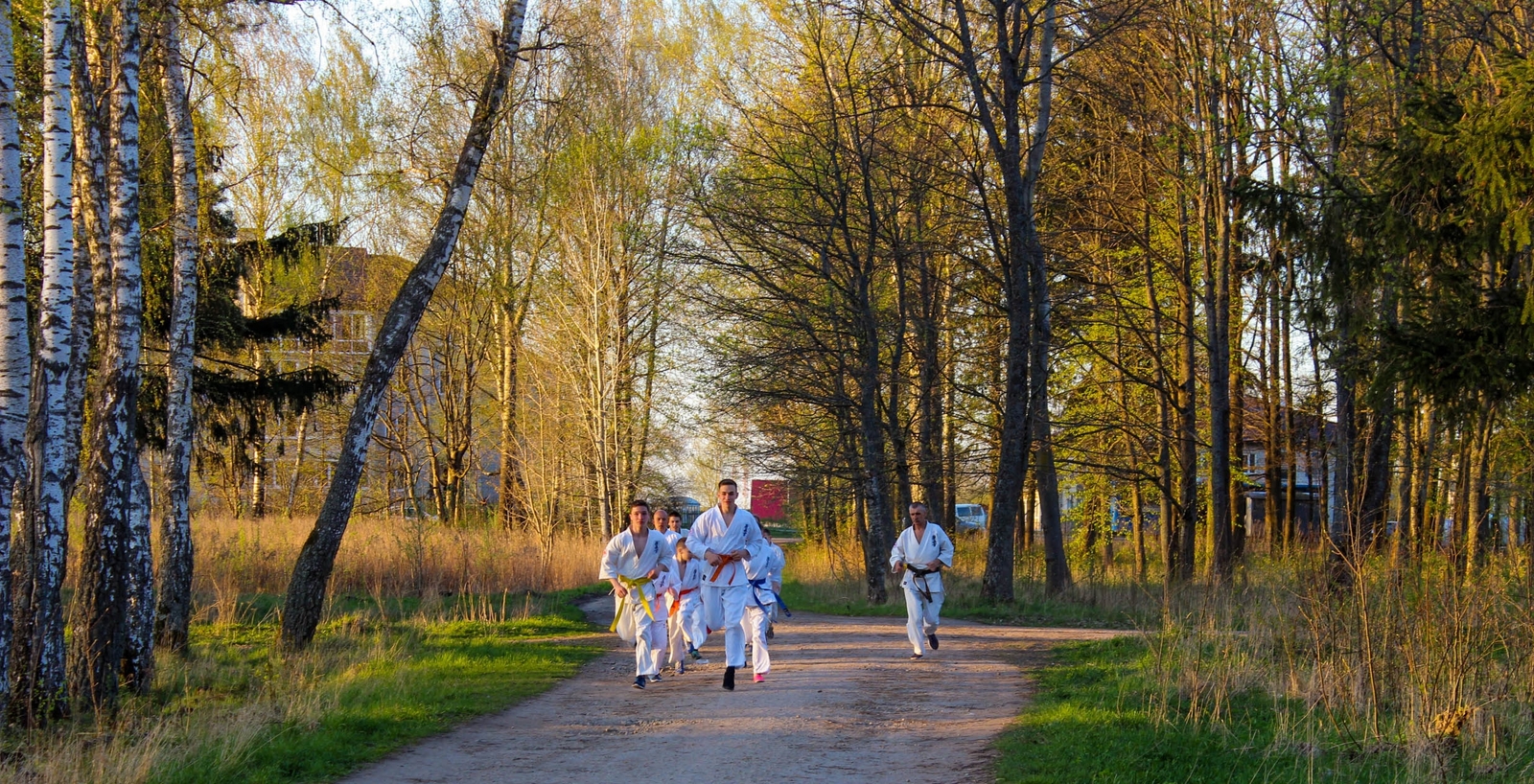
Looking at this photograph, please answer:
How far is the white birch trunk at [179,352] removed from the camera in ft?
46.3

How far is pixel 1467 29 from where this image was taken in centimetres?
1705

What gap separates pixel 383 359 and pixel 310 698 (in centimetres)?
539

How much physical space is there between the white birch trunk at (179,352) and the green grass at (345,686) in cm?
77

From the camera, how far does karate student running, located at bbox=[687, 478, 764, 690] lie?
43.3ft

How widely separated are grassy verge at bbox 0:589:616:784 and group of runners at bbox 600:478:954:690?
4.08 feet

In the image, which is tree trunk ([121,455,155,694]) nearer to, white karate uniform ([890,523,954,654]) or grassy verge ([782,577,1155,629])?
white karate uniform ([890,523,954,654])

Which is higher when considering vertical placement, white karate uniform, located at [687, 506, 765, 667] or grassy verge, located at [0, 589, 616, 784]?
white karate uniform, located at [687, 506, 765, 667]

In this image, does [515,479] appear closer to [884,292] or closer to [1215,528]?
[884,292]

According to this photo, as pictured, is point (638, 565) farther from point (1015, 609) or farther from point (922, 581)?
point (1015, 609)

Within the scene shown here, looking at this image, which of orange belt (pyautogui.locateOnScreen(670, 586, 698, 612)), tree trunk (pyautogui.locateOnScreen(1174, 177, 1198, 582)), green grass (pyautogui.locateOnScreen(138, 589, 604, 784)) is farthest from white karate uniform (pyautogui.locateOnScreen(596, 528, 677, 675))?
tree trunk (pyautogui.locateOnScreen(1174, 177, 1198, 582))

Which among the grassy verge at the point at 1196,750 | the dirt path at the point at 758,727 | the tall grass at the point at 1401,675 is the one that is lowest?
the dirt path at the point at 758,727

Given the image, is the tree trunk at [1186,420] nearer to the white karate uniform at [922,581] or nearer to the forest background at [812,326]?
the forest background at [812,326]

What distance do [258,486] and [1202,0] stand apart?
29.2m

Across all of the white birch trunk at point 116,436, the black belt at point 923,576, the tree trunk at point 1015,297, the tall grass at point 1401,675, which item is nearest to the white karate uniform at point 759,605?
the black belt at point 923,576
